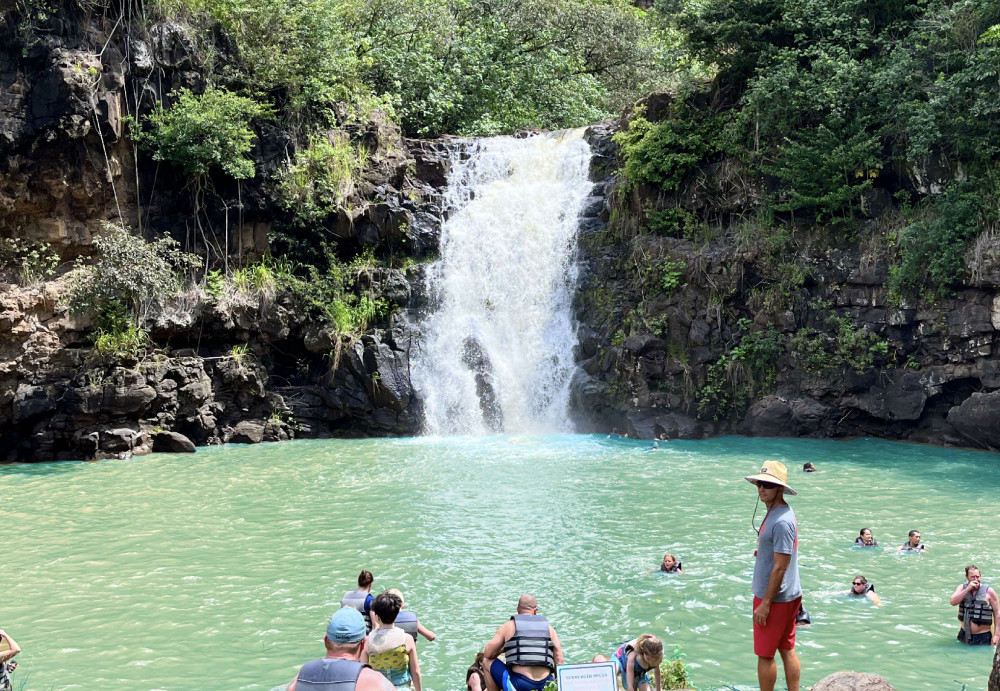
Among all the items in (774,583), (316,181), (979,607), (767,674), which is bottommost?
(979,607)

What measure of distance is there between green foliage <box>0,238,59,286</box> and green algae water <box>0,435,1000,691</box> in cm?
515

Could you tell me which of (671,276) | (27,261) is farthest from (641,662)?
(27,261)

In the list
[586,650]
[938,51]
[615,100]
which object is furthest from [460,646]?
[615,100]

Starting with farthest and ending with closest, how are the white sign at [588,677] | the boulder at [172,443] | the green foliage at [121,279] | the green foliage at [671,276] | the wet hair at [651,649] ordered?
1. the green foliage at [671,276]
2. the green foliage at [121,279]
3. the boulder at [172,443]
4. the wet hair at [651,649]
5. the white sign at [588,677]

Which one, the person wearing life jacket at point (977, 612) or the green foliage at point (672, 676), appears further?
the person wearing life jacket at point (977, 612)

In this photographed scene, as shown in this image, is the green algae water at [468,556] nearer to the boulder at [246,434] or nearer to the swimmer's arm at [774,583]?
the swimmer's arm at [774,583]

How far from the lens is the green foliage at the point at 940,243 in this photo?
728 inches

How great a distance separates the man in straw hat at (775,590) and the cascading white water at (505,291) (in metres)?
16.0

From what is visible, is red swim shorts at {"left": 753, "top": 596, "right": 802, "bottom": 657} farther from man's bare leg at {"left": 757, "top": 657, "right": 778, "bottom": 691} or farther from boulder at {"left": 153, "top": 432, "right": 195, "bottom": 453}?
boulder at {"left": 153, "top": 432, "right": 195, "bottom": 453}

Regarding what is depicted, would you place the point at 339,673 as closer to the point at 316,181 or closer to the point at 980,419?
the point at 980,419

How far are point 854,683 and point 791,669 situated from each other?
21.0 inches

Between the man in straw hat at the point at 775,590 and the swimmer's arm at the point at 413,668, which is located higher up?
the man in straw hat at the point at 775,590

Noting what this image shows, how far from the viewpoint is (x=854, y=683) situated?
5.50m

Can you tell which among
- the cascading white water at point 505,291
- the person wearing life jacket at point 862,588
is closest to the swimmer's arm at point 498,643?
the person wearing life jacket at point 862,588
